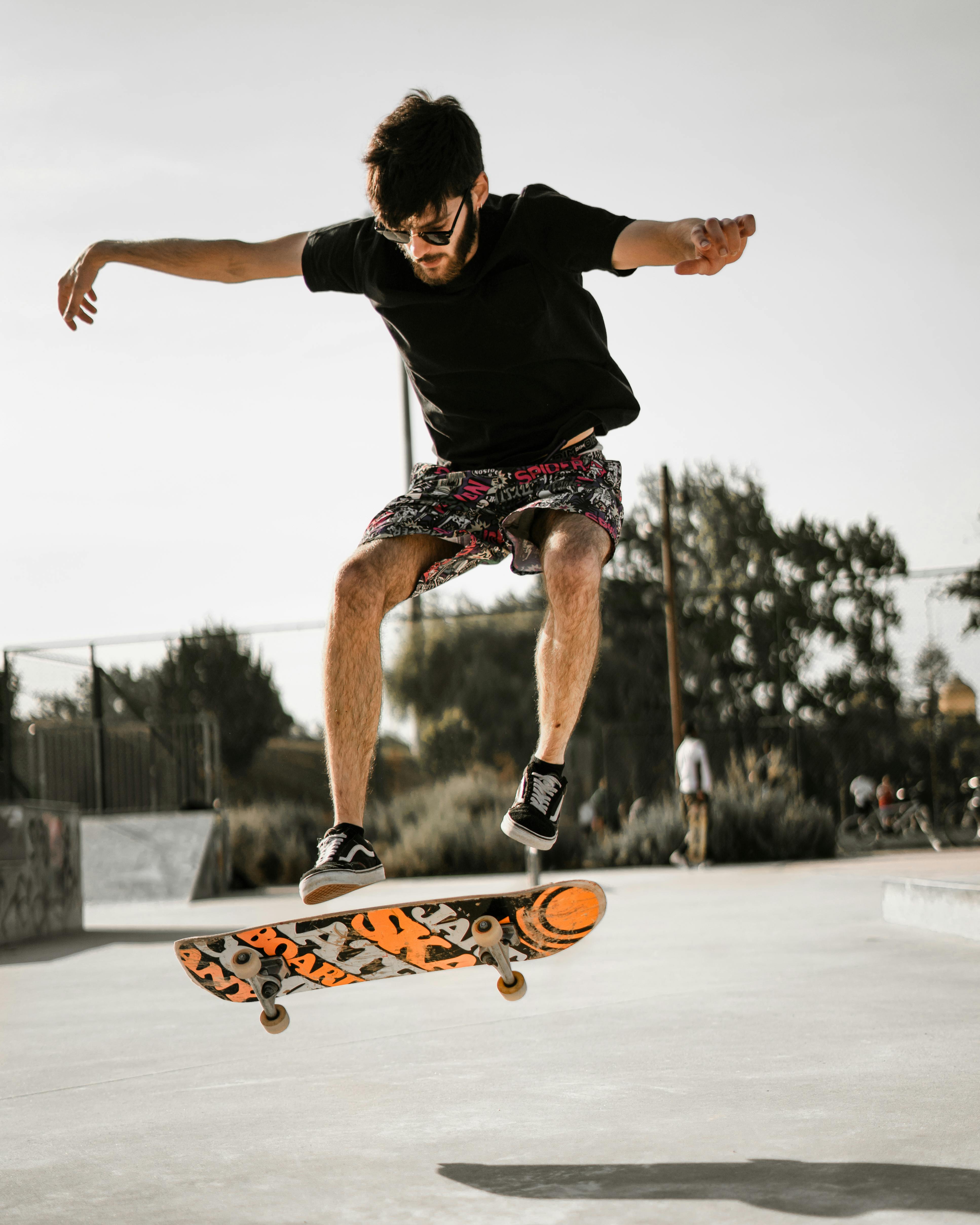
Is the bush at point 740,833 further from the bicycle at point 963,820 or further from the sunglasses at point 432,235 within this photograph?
the sunglasses at point 432,235

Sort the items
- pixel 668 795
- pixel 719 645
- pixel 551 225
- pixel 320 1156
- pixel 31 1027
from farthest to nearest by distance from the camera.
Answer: pixel 719 645 → pixel 668 795 → pixel 31 1027 → pixel 551 225 → pixel 320 1156

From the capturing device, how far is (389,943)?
9.87 ft

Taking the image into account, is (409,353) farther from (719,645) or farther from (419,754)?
(719,645)

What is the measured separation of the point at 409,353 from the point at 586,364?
48cm

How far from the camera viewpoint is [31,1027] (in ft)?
15.1

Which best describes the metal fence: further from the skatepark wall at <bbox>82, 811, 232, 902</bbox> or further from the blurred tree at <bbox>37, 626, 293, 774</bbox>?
the blurred tree at <bbox>37, 626, 293, 774</bbox>

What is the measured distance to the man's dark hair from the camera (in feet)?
10.1

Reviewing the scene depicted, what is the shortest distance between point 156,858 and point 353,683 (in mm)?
12972

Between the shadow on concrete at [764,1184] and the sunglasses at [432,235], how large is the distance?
212 cm

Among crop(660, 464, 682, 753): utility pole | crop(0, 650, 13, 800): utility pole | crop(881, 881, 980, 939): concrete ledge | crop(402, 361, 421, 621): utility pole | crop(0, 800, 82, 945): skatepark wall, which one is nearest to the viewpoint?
crop(881, 881, 980, 939): concrete ledge

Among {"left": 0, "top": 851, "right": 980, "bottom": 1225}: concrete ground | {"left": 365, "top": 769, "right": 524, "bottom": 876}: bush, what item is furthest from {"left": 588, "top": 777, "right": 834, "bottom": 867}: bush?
{"left": 0, "top": 851, "right": 980, "bottom": 1225}: concrete ground

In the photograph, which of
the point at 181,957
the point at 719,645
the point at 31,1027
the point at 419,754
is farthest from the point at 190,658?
the point at 181,957

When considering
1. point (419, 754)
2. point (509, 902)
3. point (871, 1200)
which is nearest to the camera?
point (871, 1200)

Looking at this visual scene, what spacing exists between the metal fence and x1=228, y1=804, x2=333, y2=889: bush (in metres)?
0.67
